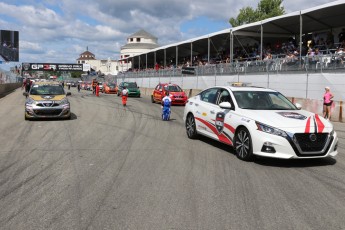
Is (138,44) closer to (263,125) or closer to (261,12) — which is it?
(261,12)

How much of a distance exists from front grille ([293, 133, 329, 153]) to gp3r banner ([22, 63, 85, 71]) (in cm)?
9794

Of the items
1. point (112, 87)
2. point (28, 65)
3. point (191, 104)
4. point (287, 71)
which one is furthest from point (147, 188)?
point (28, 65)

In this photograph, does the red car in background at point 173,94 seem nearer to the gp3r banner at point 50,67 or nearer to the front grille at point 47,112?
the front grille at point 47,112

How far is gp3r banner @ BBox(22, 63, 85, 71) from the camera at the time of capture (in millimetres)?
100000

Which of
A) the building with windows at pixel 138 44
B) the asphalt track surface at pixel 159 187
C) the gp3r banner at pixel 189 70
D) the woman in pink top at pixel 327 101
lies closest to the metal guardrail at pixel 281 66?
the gp3r banner at pixel 189 70

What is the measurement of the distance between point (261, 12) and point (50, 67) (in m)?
58.6

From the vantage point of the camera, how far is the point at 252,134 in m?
7.54

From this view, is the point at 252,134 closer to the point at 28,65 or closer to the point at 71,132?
the point at 71,132

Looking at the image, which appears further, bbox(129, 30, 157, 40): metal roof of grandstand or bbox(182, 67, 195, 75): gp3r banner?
bbox(129, 30, 157, 40): metal roof of grandstand

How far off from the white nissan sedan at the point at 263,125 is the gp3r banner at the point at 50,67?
3761 inches

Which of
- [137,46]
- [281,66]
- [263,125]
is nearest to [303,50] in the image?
[281,66]

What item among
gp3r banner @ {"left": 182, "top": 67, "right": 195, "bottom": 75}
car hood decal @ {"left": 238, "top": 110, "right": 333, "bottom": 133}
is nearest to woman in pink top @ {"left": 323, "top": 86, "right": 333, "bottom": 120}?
car hood decal @ {"left": 238, "top": 110, "right": 333, "bottom": 133}

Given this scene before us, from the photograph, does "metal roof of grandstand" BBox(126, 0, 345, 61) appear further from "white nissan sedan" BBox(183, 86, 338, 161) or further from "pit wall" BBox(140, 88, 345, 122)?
"white nissan sedan" BBox(183, 86, 338, 161)

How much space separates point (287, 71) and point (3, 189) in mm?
18169
